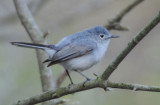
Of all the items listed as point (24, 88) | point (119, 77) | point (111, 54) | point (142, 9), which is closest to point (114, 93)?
point (119, 77)

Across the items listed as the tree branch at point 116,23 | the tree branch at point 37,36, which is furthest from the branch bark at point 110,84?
the tree branch at point 116,23

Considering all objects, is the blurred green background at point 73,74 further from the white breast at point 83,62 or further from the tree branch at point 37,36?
the white breast at point 83,62

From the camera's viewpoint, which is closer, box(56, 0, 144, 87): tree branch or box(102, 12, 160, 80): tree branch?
box(102, 12, 160, 80): tree branch

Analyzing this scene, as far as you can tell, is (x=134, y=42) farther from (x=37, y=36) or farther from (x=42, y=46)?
(x=37, y=36)

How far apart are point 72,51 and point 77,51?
2.8 inches

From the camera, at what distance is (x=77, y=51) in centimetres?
353

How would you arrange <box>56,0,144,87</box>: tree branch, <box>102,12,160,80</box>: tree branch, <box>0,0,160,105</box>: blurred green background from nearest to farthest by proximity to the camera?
<box>102,12,160,80</box>: tree branch
<box>56,0,144,87</box>: tree branch
<box>0,0,160,105</box>: blurred green background

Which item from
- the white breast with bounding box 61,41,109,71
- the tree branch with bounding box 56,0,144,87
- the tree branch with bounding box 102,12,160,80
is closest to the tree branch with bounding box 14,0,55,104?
the white breast with bounding box 61,41,109,71

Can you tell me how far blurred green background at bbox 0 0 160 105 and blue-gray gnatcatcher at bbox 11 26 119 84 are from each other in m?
0.80

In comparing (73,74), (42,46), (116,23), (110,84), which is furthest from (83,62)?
(73,74)

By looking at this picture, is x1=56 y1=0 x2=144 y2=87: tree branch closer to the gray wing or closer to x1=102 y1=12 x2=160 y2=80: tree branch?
the gray wing

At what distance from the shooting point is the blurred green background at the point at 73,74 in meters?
4.51

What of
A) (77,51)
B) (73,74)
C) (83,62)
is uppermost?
(73,74)

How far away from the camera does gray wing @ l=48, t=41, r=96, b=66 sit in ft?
10.9
